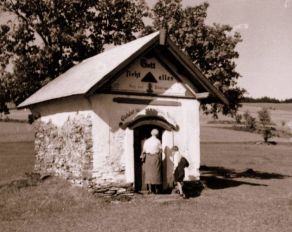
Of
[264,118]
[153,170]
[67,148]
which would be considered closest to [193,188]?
[153,170]

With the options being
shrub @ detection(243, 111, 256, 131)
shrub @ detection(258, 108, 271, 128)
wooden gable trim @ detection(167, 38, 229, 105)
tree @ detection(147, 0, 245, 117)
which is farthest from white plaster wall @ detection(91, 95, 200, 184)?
shrub @ detection(243, 111, 256, 131)

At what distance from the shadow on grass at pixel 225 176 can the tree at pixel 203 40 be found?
157 inches

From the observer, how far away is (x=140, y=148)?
1695cm

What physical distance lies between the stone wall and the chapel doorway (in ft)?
6.76

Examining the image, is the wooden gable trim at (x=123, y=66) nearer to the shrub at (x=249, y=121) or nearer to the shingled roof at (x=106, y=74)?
the shingled roof at (x=106, y=74)

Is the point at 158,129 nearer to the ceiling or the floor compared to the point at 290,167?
nearer to the ceiling

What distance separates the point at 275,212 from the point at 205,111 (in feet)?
43.8

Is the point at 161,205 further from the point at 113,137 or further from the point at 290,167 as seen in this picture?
the point at 290,167

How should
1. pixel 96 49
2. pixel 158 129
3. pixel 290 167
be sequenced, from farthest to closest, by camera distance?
pixel 290 167 → pixel 96 49 → pixel 158 129

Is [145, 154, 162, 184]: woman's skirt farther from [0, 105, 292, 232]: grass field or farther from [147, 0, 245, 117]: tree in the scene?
Result: [147, 0, 245, 117]: tree

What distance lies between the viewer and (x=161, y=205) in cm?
1416

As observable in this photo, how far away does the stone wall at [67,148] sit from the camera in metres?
15.5

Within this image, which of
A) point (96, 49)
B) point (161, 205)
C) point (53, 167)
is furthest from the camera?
point (96, 49)

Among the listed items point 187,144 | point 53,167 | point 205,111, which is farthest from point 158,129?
point 205,111
